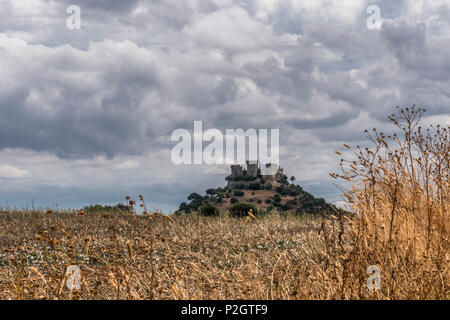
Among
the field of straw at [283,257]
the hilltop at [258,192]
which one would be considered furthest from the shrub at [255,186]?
the field of straw at [283,257]

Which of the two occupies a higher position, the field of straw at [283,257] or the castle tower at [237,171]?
the castle tower at [237,171]

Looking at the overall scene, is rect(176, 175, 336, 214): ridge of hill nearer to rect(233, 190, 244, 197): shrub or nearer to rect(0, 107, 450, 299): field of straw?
rect(233, 190, 244, 197): shrub

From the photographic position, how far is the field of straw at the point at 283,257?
4.90 m

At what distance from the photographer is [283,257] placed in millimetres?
7742

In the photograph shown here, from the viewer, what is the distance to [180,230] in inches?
454

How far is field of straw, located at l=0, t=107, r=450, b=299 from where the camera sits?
490 cm

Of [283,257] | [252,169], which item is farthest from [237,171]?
[283,257]

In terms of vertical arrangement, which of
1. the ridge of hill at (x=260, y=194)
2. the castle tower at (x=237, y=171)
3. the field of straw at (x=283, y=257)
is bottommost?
the field of straw at (x=283, y=257)

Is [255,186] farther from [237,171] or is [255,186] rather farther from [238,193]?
[237,171]

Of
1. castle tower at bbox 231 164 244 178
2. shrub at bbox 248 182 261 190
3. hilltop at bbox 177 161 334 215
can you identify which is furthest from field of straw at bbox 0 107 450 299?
castle tower at bbox 231 164 244 178

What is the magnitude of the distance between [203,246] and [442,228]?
4683mm

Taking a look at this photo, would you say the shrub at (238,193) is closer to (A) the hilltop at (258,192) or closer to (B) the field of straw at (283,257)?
(A) the hilltop at (258,192)
